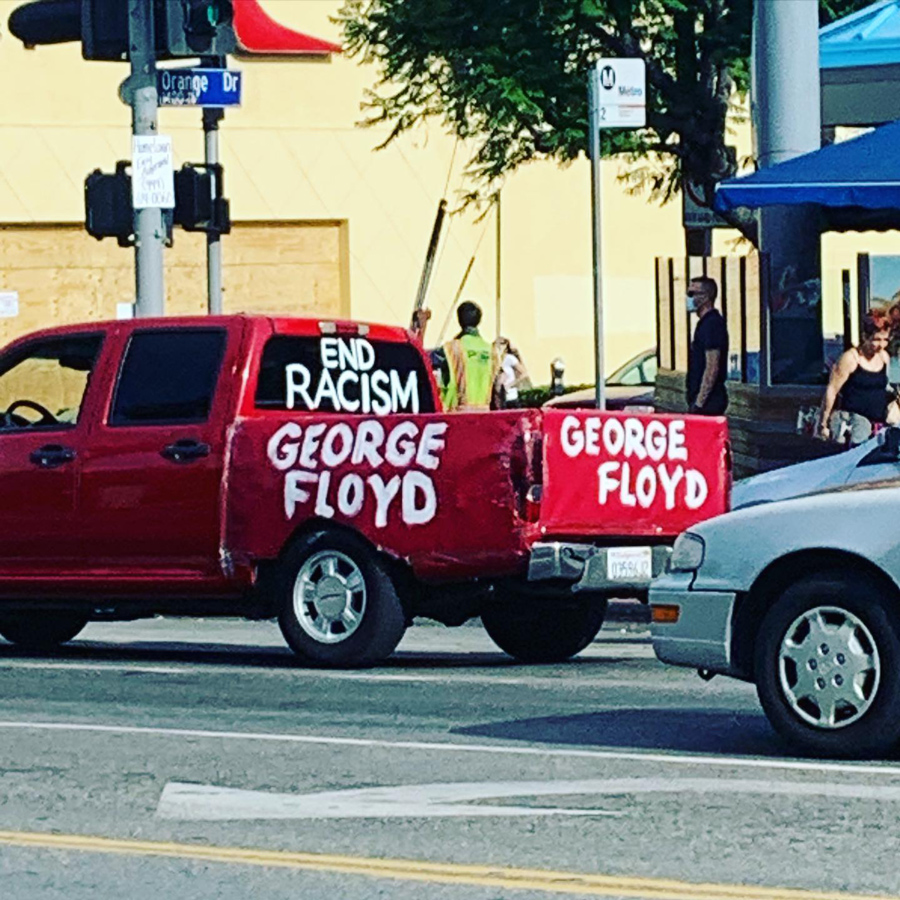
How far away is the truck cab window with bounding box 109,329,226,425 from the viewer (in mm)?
14688

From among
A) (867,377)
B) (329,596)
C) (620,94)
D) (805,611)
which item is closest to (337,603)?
(329,596)

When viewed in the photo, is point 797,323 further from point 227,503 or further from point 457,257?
point 457,257

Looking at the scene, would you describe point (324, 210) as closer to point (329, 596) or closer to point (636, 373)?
point (636, 373)

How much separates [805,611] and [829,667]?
21 cm

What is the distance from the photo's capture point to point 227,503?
47.5ft

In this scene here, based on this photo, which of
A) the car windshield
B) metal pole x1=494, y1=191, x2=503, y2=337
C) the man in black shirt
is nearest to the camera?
the man in black shirt

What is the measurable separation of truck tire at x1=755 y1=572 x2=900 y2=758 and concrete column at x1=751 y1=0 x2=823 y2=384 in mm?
10554

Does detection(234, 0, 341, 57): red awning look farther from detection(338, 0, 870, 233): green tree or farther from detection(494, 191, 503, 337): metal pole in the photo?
detection(338, 0, 870, 233): green tree

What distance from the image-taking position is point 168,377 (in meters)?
14.8

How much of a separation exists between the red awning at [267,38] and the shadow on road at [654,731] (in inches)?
1296

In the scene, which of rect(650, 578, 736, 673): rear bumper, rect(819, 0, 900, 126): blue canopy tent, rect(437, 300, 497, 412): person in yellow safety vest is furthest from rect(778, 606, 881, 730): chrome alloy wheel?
rect(437, 300, 497, 412): person in yellow safety vest

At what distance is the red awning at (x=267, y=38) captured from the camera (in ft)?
Answer: 144

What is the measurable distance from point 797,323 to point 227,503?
7.69 meters

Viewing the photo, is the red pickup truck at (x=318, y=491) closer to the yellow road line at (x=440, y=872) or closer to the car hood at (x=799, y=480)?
the car hood at (x=799, y=480)
